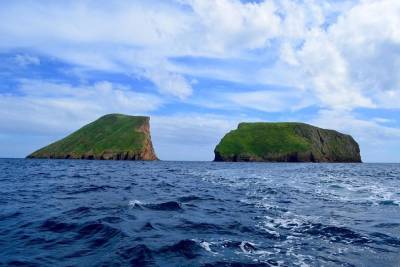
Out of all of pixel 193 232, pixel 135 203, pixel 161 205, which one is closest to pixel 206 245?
pixel 193 232

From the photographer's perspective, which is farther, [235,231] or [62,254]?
[235,231]

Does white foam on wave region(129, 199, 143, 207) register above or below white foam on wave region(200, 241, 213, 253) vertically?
above

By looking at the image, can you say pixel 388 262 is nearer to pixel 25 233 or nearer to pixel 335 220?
pixel 335 220

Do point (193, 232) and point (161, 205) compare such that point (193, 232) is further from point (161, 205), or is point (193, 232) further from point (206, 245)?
point (161, 205)

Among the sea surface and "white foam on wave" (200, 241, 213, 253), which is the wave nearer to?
the sea surface

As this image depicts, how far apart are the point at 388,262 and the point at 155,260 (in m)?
7.91

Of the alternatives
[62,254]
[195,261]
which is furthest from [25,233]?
[195,261]

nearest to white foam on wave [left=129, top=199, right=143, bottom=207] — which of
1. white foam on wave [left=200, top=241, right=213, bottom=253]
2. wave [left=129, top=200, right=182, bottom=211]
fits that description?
wave [left=129, top=200, right=182, bottom=211]

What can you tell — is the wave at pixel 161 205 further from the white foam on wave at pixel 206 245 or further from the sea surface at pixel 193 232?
the white foam on wave at pixel 206 245

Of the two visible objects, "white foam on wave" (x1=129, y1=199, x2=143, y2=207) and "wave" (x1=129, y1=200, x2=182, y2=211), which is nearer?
"wave" (x1=129, y1=200, x2=182, y2=211)

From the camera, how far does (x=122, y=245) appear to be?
48.0 feet

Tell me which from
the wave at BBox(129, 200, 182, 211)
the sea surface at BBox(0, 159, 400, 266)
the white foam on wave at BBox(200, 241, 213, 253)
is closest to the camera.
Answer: the sea surface at BBox(0, 159, 400, 266)

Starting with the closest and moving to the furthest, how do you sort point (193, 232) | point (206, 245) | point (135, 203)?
point (206, 245) < point (193, 232) < point (135, 203)

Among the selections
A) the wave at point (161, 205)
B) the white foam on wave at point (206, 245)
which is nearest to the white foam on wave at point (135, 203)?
the wave at point (161, 205)
